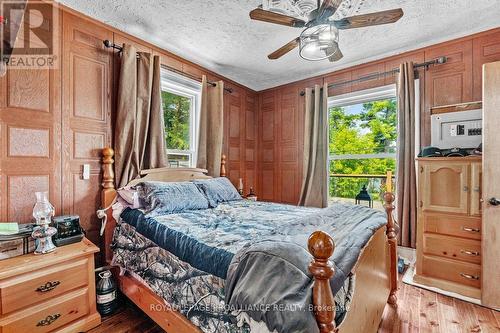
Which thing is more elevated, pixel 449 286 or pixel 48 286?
pixel 48 286

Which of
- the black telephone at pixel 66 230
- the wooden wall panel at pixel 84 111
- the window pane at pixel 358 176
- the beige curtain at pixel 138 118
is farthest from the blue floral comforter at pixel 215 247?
the window pane at pixel 358 176

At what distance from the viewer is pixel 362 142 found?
11.3 ft

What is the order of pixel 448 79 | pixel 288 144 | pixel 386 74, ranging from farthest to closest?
pixel 288 144 → pixel 386 74 → pixel 448 79

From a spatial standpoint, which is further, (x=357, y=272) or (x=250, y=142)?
(x=250, y=142)

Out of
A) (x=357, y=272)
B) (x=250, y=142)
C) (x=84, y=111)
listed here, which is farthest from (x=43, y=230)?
(x=250, y=142)

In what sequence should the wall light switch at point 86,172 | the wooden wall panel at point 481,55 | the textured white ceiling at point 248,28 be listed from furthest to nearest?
the wooden wall panel at point 481,55 → the wall light switch at point 86,172 → the textured white ceiling at point 248,28

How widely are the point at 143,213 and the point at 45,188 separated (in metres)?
0.84

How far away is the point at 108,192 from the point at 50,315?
101 cm

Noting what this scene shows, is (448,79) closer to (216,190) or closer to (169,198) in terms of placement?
(216,190)

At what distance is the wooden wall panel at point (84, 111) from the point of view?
2.14 m

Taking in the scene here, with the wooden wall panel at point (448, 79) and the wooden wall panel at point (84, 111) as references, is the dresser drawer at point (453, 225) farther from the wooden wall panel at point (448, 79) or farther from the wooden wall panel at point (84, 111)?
the wooden wall panel at point (84, 111)

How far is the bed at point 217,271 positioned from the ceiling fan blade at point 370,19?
1.32 m

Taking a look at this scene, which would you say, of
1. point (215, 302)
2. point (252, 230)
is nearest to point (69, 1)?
point (252, 230)

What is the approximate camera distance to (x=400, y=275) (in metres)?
2.68
